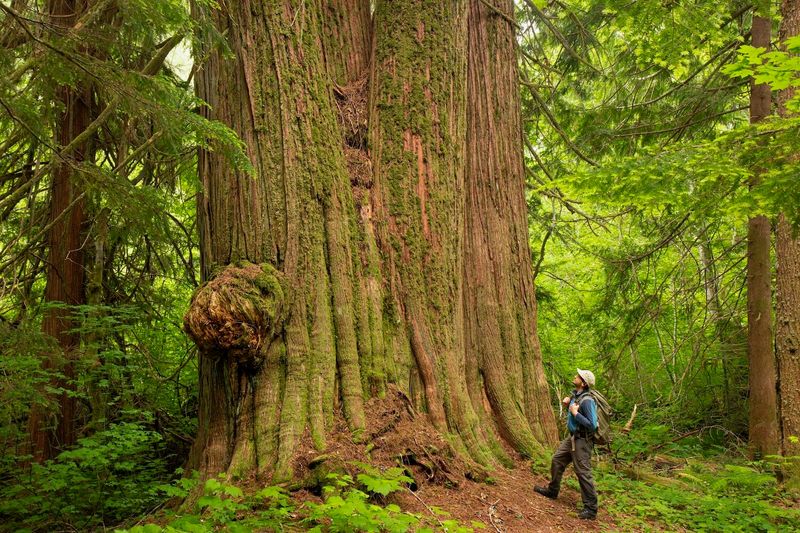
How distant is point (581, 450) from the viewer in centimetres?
522

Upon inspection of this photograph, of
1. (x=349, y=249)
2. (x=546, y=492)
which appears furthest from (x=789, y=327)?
(x=349, y=249)

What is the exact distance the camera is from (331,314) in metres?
4.70

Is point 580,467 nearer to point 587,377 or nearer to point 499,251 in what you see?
point 587,377

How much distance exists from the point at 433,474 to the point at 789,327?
495 cm

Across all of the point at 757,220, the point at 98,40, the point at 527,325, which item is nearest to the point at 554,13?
the point at 757,220

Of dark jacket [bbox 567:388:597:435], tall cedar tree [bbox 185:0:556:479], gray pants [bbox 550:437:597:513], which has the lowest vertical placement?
gray pants [bbox 550:437:597:513]

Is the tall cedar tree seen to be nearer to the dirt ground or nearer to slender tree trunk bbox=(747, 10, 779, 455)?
the dirt ground

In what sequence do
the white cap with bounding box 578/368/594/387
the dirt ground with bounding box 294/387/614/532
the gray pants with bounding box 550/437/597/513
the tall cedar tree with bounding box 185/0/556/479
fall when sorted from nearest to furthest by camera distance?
1. the dirt ground with bounding box 294/387/614/532
2. the tall cedar tree with bounding box 185/0/556/479
3. the gray pants with bounding box 550/437/597/513
4. the white cap with bounding box 578/368/594/387

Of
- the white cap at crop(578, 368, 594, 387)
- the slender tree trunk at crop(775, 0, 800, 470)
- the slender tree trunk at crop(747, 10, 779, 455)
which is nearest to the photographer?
the white cap at crop(578, 368, 594, 387)

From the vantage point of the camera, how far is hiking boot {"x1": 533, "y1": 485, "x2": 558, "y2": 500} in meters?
5.19

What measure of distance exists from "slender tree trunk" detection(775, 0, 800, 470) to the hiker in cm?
298

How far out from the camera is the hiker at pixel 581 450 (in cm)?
510

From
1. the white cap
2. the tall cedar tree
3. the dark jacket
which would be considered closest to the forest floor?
the tall cedar tree

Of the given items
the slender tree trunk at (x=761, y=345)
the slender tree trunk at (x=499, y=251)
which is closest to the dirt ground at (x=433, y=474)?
the slender tree trunk at (x=499, y=251)
